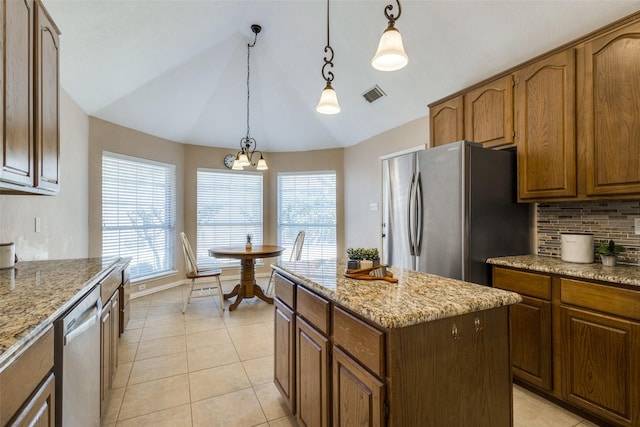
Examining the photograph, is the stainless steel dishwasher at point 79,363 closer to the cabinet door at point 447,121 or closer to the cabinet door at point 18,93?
the cabinet door at point 18,93

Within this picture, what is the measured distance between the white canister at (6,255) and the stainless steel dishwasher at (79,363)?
732 millimetres

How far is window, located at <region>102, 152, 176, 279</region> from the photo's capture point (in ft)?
13.5

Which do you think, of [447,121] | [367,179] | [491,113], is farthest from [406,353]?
[367,179]

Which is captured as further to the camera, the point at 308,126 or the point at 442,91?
the point at 308,126

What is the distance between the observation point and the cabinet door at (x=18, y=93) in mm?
1320

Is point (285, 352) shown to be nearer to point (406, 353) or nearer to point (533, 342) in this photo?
point (406, 353)

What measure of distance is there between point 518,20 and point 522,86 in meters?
0.47

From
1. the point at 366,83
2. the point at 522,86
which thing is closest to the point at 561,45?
the point at 522,86

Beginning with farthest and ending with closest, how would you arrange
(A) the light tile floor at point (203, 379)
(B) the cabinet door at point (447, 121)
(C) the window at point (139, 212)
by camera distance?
(C) the window at point (139, 212) < (B) the cabinet door at point (447, 121) < (A) the light tile floor at point (203, 379)

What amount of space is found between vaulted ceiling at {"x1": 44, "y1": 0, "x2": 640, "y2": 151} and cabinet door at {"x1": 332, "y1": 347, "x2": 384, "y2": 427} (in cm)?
259

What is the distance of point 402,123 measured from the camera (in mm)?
4051

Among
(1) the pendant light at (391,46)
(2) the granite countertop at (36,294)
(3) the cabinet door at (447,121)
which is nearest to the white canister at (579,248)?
(3) the cabinet door at (447,121)

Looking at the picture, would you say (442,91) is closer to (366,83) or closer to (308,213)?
(366,83)

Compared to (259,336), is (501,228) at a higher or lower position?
higher
